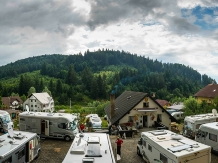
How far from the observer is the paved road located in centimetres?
1559

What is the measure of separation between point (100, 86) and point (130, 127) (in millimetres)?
86007

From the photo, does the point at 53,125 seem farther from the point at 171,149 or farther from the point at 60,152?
the point at 171,149

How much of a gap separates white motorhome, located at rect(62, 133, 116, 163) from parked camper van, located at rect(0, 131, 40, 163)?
11.3ft

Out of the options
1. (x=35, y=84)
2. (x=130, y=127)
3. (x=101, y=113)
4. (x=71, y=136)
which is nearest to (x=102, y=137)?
(x=71, y=136)

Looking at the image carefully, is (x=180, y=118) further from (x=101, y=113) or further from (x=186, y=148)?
(x=186, y=148)

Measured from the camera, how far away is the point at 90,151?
10414mm

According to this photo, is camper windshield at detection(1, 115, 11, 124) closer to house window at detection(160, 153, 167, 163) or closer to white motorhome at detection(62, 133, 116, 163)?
white motorhome at detection(62, 133, 116, 163)

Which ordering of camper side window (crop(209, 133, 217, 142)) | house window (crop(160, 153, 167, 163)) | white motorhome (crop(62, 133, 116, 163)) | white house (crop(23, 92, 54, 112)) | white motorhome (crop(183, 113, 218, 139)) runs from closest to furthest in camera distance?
white motorhome (crop(62, 133, 116, 163)) → house window (crop(160, 153, 167, 163)) → camper side window (crop(209, 133, 217, 142)) → white motorhome (crop(183, 113, 218, 139)) → white house (crop(23, 92, 54, 112))

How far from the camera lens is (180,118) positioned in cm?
4297

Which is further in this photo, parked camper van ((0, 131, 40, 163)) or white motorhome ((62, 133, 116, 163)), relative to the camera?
parked camper van ((0, 131, 40, 163))

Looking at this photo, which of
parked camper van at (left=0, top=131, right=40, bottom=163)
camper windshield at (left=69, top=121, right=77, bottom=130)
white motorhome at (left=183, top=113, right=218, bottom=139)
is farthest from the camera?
white motorhome at (left=183, top=113, right=218, bottom=139)

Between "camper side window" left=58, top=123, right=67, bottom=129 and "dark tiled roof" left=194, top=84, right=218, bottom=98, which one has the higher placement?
"dark tiled roof" left=194, top=84, right=218, bottom=98

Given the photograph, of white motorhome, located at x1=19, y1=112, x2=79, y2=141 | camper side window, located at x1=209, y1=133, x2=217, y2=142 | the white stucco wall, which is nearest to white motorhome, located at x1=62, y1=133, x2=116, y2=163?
white motorhome, located at x1=19, y1=112, x2=79, y2=141

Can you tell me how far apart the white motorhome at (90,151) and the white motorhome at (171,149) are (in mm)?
3136
